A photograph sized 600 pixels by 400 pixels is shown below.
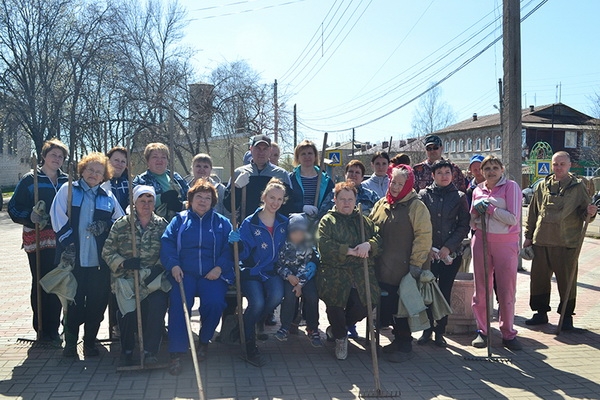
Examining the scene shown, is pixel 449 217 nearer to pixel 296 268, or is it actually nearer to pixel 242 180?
pixel 296 268

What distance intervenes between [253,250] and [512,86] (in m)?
6.31

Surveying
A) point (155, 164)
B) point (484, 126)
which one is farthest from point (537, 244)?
point (484, 126)

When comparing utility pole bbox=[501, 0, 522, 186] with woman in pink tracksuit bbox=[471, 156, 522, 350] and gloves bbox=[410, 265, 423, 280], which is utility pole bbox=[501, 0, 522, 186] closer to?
woman in pink tracksuit bbox=[471, 156, 522, 350]

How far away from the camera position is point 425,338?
18.5 feet

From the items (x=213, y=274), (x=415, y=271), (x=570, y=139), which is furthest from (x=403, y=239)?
(x=570, y=139)

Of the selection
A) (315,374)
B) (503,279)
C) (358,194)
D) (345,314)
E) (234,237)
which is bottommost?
(315,374)

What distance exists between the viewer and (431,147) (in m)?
6.18

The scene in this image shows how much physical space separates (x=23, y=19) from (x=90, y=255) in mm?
28565

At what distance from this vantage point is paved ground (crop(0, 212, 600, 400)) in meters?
4.27

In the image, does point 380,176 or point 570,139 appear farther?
point 570,139

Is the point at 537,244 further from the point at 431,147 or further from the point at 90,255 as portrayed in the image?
the point at 90,255

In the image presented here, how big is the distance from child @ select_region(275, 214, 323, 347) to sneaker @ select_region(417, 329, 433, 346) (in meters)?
1.21

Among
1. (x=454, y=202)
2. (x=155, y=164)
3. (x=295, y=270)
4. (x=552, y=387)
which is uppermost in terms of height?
(x=155, y=164)

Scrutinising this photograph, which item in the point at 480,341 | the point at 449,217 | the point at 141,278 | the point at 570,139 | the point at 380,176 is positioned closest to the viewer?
the point at 141,278
